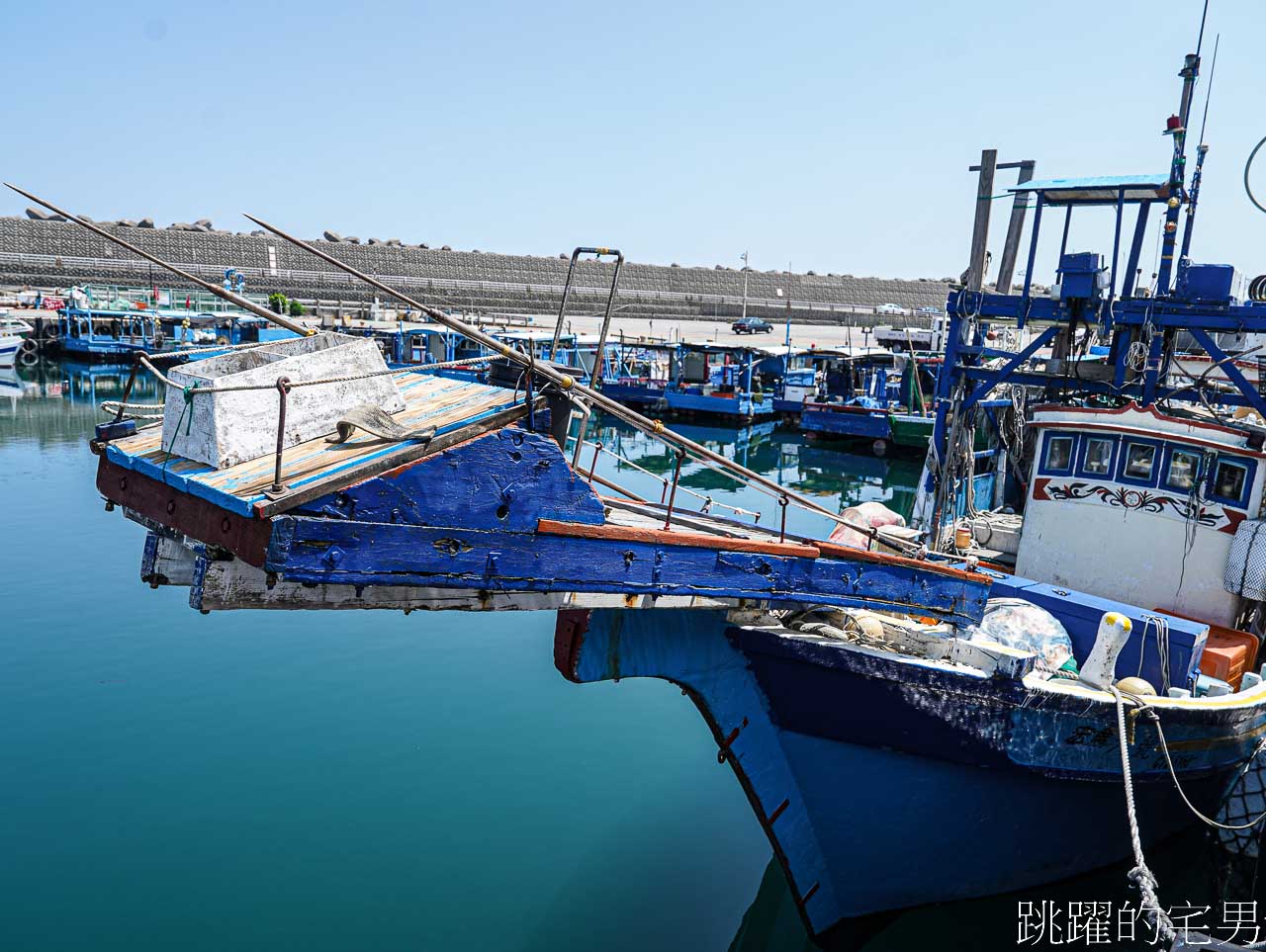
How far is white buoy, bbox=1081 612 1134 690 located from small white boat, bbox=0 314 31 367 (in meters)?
50.5

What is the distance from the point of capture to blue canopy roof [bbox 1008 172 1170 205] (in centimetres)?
1140

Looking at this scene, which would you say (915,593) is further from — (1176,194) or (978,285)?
(978,285)

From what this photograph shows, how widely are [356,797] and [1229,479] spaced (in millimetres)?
9149

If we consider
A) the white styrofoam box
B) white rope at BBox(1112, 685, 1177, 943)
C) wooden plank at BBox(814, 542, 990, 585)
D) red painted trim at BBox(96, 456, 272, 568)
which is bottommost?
white rope at BBox(1112, 685, 1177, 943)

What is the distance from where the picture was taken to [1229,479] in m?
9.04

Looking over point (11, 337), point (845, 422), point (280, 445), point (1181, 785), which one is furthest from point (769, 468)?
point (11, 337)

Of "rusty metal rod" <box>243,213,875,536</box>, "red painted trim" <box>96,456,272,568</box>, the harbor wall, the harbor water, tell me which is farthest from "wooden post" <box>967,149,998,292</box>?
the harbor wall

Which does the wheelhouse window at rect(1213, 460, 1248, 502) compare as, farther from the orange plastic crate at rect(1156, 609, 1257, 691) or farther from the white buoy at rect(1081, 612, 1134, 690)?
the white buoy at rect(1081, 612, 1134, 690)

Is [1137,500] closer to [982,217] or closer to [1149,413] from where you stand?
[1149,413]

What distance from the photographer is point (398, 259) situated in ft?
234

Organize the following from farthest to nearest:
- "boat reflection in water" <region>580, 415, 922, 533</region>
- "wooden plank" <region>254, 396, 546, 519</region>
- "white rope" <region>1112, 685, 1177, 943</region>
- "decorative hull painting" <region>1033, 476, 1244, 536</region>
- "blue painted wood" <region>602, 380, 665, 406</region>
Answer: "blue painted wood" <region>602, 380, 665, 406</region>
"boat reflection in water" <region>580, 415, 922, 533</region>
"decorative hull painting" <region>1033, 476, 1244, 536</region>
"white rope" <region>1112, 685, 1177, 943</region>
"wooden plank" <region>254, 396, 546, 519</region>

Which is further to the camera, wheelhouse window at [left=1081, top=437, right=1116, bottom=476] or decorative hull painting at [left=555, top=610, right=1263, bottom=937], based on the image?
wheelhouse window at [left=1081, top=437, right=1116, bottom=476]

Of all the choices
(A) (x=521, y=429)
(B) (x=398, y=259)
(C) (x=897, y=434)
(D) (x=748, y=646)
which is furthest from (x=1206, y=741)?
(B) (x=398, y=259)

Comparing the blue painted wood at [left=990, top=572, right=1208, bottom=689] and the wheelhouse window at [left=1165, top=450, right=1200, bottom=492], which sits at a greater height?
the wheelhouse window at [left=1165, top=450, right=1200, bottom=492]
